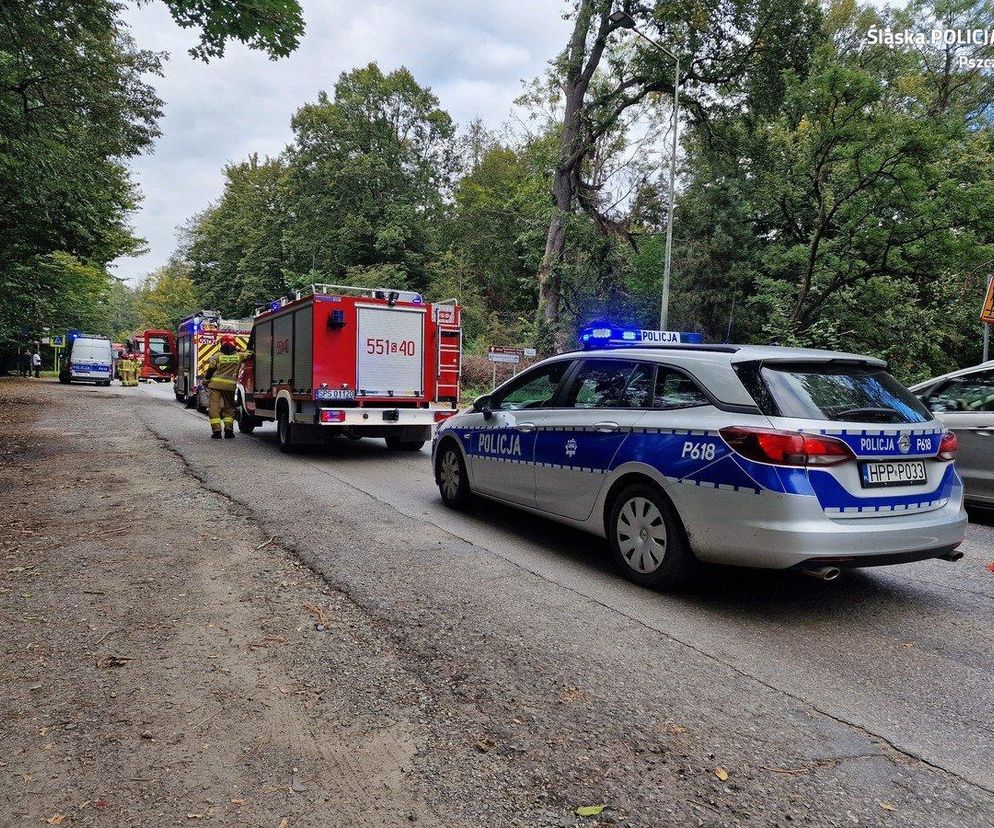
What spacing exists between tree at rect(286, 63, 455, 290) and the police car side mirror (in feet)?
111

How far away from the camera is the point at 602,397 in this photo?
5.16 meters

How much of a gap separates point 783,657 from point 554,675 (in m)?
1.28

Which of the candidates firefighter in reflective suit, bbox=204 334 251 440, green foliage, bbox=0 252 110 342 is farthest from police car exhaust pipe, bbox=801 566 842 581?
green foliage, bbox=0 252 110 342

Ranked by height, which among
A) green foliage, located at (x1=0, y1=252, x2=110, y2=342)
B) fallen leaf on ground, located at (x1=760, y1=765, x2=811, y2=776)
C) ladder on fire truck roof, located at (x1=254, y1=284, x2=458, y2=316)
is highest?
green foliage, located at (x1=0, y1=252, x2=110, y2=342)

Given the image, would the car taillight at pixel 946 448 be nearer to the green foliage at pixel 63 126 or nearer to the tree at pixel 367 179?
the green foliage at pixel 63 126

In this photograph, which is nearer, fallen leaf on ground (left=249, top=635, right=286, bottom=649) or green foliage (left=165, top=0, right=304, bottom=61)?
fallen leaf on ground (left=249, top=635, right=286, bottom=649)

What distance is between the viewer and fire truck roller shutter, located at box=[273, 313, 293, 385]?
11.1m

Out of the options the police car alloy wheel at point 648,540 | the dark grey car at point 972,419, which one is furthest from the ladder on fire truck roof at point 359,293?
the dark grey car at point 972,419

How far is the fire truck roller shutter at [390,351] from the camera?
10.5 metres

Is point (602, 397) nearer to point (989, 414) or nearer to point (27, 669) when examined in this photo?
point (27, 669)

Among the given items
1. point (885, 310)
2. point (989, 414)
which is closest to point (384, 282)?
point (885, 310)

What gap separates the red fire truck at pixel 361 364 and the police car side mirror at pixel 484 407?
4112 mm

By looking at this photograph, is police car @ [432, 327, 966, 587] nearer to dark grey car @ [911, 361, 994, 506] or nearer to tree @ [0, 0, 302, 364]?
dark grey car @ [911, 361, 994, 506]

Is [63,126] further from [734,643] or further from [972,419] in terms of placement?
[972,419]
